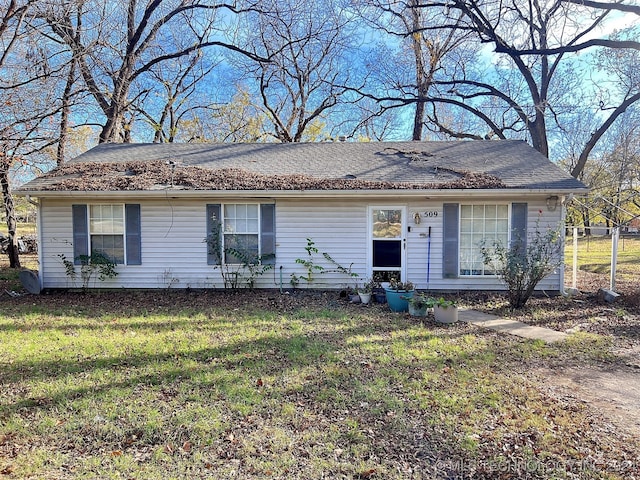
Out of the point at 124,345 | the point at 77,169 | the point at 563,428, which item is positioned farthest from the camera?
the point at 77,169

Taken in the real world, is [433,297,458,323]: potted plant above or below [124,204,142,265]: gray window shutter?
below

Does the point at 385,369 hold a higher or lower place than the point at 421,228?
lower

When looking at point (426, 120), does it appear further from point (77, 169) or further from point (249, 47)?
point (77, 169)

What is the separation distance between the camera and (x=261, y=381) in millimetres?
4070

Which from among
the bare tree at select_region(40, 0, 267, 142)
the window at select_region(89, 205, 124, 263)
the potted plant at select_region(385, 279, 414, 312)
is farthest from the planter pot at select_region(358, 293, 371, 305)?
the bare tree at select_region(40, 0, 267, 142)

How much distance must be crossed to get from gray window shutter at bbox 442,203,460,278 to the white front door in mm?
874

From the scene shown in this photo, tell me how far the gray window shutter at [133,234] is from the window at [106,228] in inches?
6.2

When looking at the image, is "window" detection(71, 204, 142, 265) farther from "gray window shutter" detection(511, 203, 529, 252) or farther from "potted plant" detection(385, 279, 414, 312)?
"gray window shutter" detection(511, 203, 529, 252)

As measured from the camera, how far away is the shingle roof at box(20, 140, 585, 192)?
8492 mm

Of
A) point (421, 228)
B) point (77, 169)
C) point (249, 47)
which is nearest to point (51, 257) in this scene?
point (77, 169)

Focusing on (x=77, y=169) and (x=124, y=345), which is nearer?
(x=124, y=345)

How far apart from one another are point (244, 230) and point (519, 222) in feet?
20.0

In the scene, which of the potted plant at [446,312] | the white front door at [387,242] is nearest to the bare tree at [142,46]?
the white front door at [387,242]

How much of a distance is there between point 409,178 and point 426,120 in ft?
42.5
